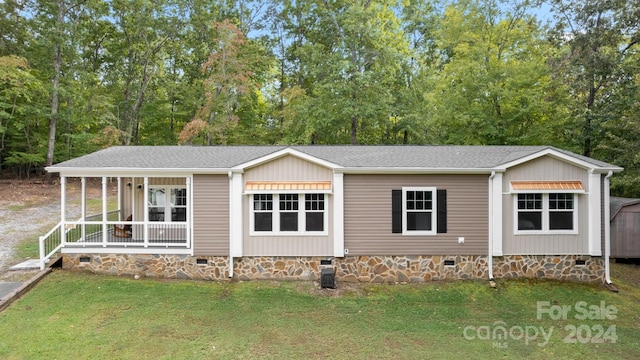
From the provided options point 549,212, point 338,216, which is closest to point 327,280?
point 338,216

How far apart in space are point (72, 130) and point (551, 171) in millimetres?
27872

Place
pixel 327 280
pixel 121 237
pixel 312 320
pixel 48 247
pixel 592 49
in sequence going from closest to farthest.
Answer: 1. pixel 312 320
2. pixel 327 280
3. pixel 48 247
4. pixel 121 237
5. pixel 592 49

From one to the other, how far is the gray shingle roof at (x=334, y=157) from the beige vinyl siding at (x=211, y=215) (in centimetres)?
48

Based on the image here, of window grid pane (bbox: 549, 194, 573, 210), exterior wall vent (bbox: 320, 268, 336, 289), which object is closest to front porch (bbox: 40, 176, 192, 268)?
exterior wall vent (bbox: 320, 268, 336, 289)

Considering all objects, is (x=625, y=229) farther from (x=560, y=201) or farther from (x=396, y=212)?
(x=396, y=212)

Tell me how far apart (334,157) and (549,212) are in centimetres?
622

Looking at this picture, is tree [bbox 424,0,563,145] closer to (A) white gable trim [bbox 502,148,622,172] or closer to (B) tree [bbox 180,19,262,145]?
(A) white gable trim [bbox 502,148,622,172]

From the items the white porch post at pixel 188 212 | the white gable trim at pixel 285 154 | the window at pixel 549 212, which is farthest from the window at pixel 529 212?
the white porch post at pixel 188 212

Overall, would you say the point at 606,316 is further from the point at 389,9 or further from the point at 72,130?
the point at 72,130

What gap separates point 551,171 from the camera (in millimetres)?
9312

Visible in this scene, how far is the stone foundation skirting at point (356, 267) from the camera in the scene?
369 inches

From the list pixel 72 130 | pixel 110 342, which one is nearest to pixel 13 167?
pixel 72 130

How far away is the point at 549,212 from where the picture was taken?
9.33m

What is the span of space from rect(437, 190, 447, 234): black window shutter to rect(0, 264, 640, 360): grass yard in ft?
5.00
